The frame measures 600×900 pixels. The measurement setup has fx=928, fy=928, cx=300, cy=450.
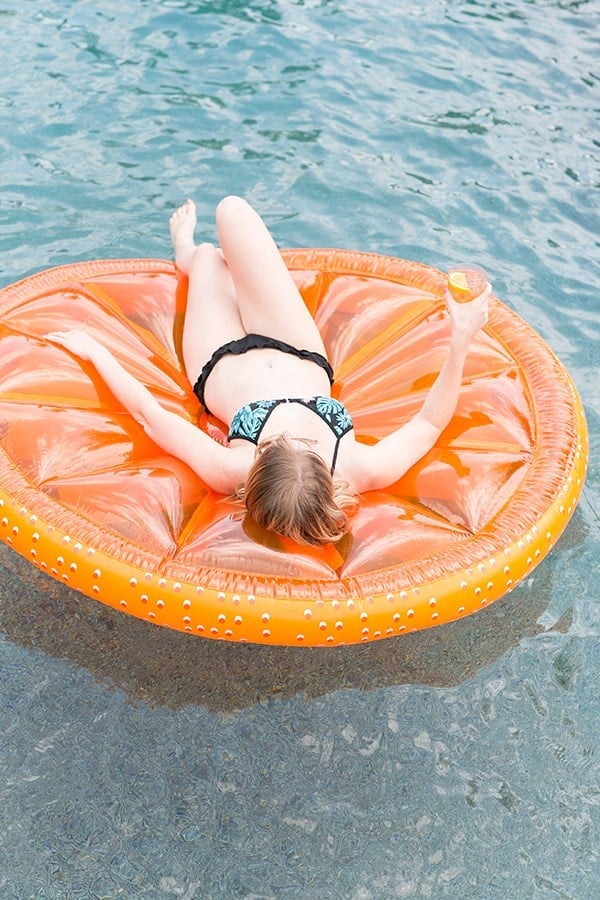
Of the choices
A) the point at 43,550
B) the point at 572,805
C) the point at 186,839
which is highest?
the point at 43,550

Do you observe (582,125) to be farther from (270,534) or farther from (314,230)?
(270,534)

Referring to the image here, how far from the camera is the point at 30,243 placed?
530 centimetres

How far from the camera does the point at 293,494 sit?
2.92 meters

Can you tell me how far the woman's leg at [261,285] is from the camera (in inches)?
149

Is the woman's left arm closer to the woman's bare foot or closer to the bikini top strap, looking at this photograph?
the bikini top strap

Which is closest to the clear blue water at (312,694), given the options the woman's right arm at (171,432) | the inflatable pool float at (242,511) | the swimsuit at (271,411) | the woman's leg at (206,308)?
the inflatable pool float at (242,511)

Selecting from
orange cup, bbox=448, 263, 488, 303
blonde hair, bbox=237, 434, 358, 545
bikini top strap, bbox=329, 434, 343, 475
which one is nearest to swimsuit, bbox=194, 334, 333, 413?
bikini top strap, bbox=329, 434, 343, 475

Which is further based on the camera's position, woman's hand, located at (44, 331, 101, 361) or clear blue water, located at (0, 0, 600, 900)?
woman's hand, located at (44, 331, 101, 361)

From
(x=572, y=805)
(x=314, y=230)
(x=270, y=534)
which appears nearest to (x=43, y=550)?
(x=270, y=534)

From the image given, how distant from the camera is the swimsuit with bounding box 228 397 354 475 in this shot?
332 centimetres

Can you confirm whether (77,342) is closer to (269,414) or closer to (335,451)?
(269,414)

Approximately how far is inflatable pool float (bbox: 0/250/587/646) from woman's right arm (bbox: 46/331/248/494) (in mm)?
53

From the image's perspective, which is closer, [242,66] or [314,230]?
[314,230]

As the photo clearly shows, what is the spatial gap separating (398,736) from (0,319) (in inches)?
89.1
